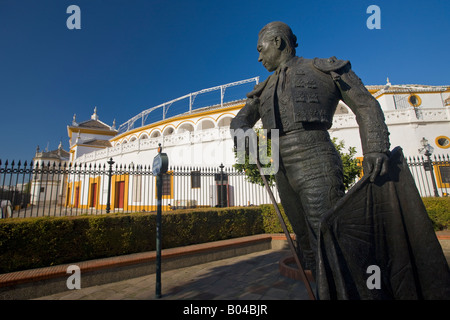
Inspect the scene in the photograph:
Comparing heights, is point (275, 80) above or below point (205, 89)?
below

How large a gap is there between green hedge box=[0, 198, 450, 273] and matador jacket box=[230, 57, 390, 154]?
4237mm

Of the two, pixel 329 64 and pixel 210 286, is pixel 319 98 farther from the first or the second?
pixel 210 286

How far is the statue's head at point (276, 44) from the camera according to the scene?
219cm

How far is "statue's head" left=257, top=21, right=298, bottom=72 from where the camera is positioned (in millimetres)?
2188

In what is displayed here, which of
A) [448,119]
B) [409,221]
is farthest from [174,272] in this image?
[448,119]

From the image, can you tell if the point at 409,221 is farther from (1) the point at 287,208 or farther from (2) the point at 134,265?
(2) the point at 134,265

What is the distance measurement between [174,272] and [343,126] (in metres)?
13.9

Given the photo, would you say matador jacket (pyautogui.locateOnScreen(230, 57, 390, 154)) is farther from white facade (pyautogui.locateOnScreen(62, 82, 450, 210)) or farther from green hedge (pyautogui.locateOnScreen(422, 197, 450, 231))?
green hedge (pyautogui.locateOnScreen(422, 197, 450, 231))

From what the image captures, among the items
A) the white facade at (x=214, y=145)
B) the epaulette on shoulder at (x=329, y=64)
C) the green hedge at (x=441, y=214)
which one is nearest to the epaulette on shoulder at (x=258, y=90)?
the epaulette on shoulder at (x=329, y=64)

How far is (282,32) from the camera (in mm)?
2184

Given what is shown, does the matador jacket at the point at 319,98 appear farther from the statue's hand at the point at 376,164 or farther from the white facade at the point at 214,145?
the white facade at the point at 214,145

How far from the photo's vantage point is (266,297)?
314cm

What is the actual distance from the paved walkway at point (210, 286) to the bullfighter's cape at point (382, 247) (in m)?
2.02

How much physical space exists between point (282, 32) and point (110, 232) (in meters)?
5.03
